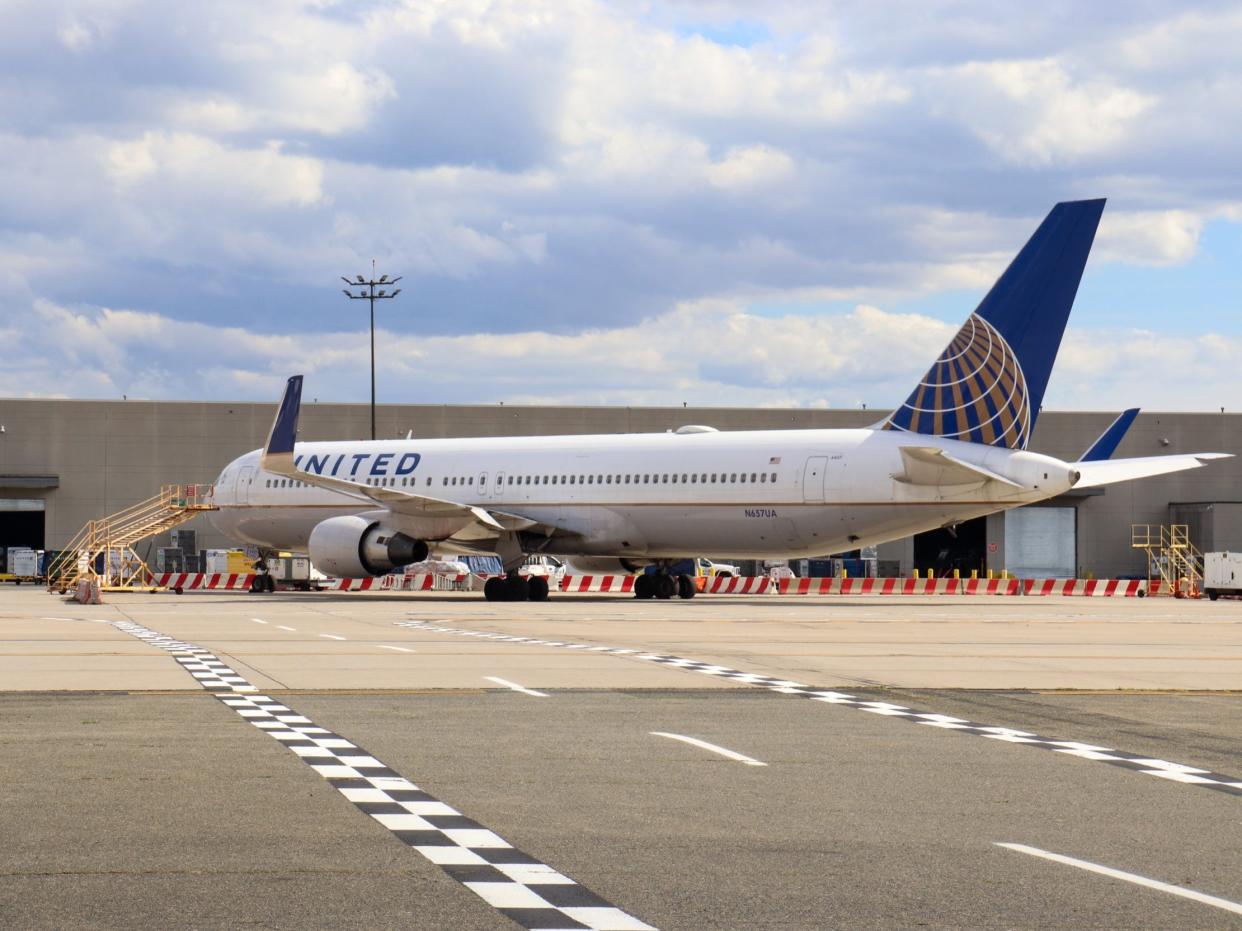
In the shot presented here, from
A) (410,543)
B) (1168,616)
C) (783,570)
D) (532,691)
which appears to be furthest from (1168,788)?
(783,570)

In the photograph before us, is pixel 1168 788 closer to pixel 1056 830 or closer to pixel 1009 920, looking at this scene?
pixel 1056 830

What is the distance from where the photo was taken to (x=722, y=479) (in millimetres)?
45062

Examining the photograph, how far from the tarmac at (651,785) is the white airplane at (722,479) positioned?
701 inches

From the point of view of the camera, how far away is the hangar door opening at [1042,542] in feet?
268

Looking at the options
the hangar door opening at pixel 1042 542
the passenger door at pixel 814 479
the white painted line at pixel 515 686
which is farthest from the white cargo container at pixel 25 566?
the white painted line at pixel 515 686

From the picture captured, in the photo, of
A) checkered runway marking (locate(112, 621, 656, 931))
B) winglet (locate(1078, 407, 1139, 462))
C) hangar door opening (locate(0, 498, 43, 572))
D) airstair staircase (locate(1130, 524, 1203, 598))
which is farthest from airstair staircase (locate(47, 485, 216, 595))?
checkered runway marking (locate(112, 621, 656, 931))

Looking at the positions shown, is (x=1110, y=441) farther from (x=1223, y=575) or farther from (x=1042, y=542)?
(x=1042, y=542)

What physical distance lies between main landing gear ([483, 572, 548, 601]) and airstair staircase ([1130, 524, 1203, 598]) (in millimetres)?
22572

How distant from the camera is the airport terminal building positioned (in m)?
79.4

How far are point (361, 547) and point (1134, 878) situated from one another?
3990 cm

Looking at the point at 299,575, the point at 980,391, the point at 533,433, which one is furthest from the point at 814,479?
the point at 533,433

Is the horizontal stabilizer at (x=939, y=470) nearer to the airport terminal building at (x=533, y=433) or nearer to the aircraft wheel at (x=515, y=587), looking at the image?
the aircraft wheel at (x=515, y=587)

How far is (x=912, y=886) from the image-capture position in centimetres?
781

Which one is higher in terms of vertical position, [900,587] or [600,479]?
[600,479]
